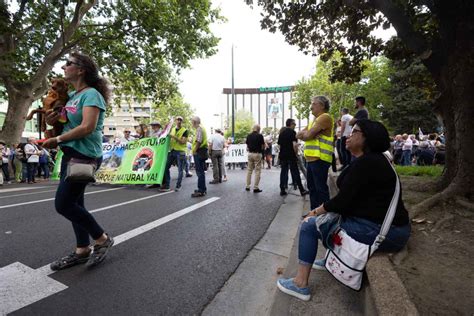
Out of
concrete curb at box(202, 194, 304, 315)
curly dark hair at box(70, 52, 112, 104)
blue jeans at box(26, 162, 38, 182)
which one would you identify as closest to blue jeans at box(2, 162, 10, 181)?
blue jeans at box(26, 162, 38, 182)

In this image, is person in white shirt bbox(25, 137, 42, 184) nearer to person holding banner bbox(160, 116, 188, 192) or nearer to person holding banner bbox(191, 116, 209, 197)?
person holding banner bbox(160, 116, 188, 192)

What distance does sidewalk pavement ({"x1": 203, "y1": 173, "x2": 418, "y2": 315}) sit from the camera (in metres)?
1.71

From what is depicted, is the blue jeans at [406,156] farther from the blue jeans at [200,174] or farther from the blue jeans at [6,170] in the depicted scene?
the blue jeans at [6,170]

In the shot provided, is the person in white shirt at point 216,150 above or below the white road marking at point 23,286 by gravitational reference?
above

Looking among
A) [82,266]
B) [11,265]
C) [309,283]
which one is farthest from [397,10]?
[11,265]

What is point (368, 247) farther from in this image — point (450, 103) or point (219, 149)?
point (219, 149)

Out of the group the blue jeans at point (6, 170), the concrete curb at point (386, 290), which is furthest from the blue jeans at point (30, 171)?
the concrete curb at point (386, 290)

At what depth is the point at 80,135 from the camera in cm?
262

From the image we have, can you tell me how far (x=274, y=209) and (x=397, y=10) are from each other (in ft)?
12.7

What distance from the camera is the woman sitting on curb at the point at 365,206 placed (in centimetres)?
214

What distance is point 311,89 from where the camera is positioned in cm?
4044

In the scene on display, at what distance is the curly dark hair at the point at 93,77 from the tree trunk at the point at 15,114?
13884mm

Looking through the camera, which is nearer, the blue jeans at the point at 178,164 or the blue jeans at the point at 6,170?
the blue jeans at the point at 178,164

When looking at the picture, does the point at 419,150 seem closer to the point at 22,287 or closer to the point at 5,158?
the point at 22,287
